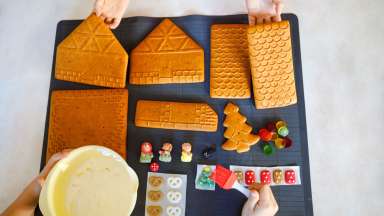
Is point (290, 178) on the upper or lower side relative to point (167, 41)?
lower

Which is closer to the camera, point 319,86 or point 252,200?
point 252,200

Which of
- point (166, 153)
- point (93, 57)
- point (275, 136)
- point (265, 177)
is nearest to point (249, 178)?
point (265, 177)

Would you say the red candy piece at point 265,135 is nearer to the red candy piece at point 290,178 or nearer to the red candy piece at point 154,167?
the red candy piece at point 290,178

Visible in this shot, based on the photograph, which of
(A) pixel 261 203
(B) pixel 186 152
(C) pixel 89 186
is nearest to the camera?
(C) pixel 89 186

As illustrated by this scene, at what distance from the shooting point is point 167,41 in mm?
1059

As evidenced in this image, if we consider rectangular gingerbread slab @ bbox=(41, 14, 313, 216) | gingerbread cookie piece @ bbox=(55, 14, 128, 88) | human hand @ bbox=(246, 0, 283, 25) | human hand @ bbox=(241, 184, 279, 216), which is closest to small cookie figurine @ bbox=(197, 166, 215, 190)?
rectangular gingerbread slab @ bbox=(41, 14, 313, 216)

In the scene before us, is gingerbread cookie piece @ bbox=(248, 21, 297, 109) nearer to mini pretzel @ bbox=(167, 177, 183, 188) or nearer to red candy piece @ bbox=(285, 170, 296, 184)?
red candy piece @ bbox=(285, 170, 296, 184)

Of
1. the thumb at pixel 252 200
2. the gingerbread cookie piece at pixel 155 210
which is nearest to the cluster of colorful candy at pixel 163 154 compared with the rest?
the gingerbread cookie piece at pixel 155 210

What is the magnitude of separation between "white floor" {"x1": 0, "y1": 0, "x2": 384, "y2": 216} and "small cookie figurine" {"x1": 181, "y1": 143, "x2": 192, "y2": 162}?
368 millimetres

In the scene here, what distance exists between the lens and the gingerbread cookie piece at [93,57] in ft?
3.42

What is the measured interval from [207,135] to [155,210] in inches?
10.6

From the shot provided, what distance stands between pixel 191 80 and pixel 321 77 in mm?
413

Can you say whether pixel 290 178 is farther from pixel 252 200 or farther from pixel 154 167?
pixel 154 167

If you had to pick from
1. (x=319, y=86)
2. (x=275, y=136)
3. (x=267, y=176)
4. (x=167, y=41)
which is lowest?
(x=267, y=176)
